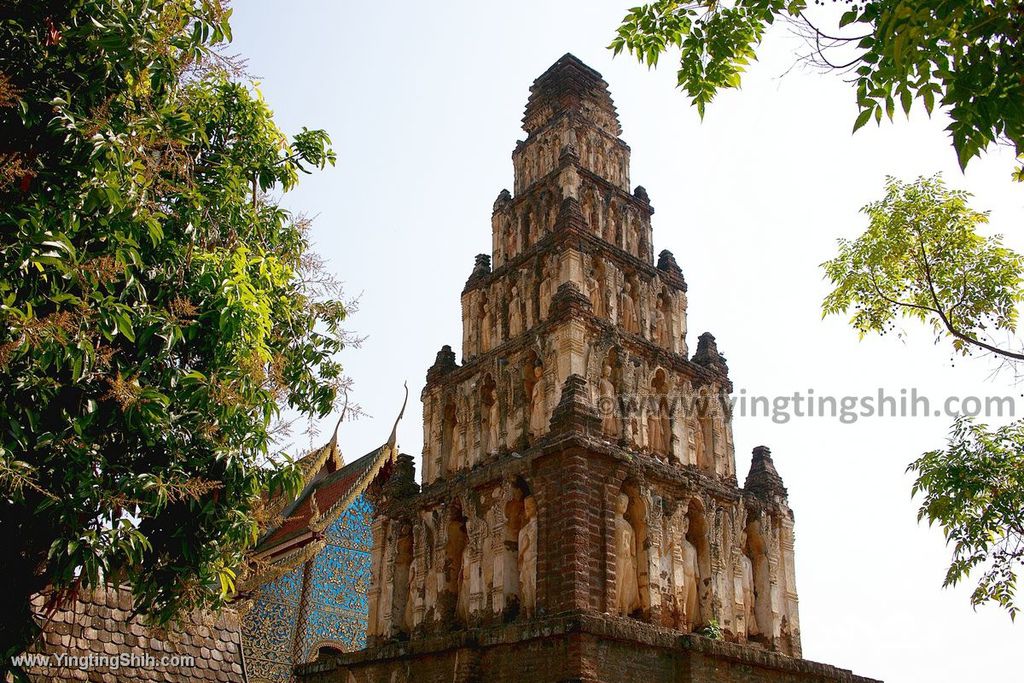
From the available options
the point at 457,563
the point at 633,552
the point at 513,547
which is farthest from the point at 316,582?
the point at 633,552

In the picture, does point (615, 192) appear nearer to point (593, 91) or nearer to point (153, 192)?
point (593, 91)

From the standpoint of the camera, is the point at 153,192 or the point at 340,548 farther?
the point at 340,548

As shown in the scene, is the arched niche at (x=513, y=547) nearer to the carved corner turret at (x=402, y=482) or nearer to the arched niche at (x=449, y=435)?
the arched niche at (x=449, y=435)

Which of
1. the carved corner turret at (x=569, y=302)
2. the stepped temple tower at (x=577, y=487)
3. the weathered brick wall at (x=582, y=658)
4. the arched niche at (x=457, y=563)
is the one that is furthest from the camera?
the carved corner turret at (x=569, y=302)

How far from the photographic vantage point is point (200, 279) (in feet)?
26.6

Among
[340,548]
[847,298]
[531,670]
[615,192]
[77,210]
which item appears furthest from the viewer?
[340,548]

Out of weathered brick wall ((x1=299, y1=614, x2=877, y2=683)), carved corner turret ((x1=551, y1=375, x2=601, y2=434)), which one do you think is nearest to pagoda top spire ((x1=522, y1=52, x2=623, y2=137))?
carved corner turret ((x1=551, y1=375, x2=601, y2=434))

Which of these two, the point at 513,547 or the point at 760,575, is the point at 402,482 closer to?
the point at 513,547

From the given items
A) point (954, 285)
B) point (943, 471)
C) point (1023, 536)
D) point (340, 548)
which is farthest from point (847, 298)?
point (340, 548)

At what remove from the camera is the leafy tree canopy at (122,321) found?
691 cm

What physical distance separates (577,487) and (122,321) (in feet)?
21.6

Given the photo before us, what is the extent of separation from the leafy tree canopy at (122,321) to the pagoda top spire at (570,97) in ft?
29.4

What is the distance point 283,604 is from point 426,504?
210 inches

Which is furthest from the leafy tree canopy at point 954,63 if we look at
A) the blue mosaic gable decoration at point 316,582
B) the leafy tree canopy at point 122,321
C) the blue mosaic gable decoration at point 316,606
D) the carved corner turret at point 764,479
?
the blue mosaic gable decoration at point 316,606
